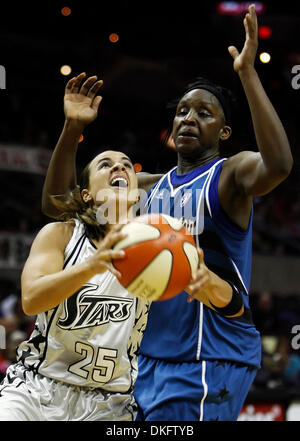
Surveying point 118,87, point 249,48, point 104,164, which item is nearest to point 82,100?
point 104,164

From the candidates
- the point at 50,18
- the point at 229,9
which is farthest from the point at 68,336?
the point at 229,9

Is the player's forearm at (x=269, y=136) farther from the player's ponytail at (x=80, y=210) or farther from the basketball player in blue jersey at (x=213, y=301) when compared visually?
the player's ponytail at (x=80, y=210)

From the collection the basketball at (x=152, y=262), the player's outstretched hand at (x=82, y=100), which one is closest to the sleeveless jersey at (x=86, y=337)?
the basketball at (x=152, y=262)

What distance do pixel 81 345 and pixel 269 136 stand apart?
1.30 metres

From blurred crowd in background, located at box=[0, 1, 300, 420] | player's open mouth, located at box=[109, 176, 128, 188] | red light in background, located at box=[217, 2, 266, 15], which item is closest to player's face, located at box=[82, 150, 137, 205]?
player's open mouth, located at box=[109, 176, 128, 188]

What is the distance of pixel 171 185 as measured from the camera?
366 cm

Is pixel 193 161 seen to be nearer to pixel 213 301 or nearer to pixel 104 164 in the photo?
pixel 104 164

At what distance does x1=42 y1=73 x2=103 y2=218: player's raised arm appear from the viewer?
3.69 m

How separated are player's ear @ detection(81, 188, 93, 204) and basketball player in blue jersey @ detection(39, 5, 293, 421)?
0.38m

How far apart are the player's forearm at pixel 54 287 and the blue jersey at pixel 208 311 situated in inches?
30.7

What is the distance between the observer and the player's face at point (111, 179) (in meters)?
3.30

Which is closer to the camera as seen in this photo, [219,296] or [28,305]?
[28,305]

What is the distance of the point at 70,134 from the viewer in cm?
369
